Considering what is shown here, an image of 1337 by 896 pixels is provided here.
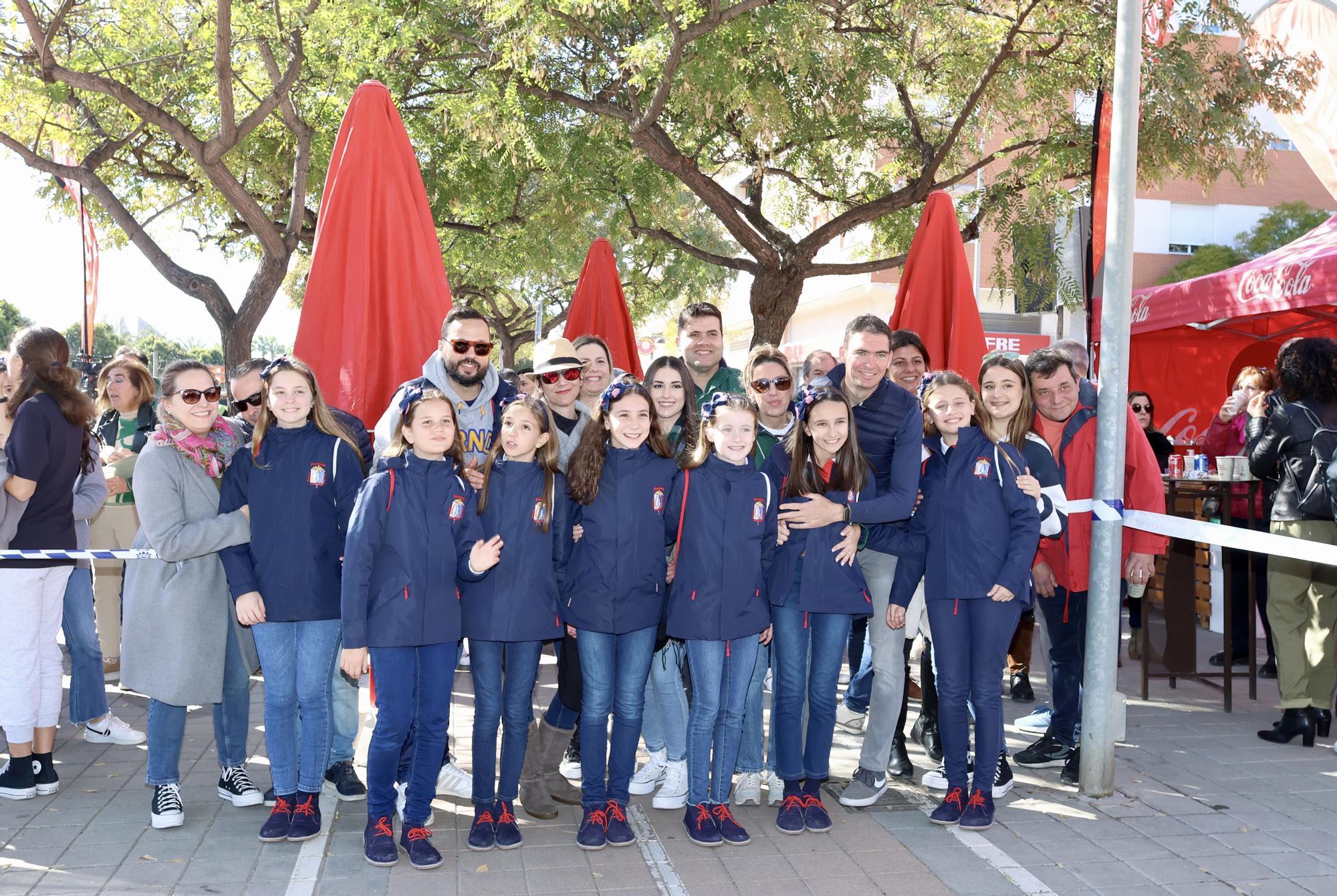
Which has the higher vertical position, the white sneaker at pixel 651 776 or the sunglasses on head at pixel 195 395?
the sunglasses on head at pixel 195 395

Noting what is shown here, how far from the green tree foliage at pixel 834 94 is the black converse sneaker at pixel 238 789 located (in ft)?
23.4

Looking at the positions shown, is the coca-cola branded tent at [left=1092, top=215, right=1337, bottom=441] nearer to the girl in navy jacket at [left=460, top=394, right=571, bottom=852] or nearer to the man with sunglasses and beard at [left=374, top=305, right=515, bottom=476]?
the man with sunglasses and beard at [left=374, top=305, right=515, bottom=476]

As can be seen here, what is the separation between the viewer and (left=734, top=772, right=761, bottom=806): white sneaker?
494cm

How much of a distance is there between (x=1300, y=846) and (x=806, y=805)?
2023mm

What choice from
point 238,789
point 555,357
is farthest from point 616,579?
point 238,789

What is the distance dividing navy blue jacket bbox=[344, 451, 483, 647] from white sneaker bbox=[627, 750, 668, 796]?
1.30 metres

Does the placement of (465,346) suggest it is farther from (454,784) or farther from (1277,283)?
(1277,283)

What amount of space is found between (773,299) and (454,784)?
914 cm

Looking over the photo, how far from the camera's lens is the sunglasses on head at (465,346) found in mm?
4859

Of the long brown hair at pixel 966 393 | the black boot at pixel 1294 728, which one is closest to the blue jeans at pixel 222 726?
the long brown hair at pixel 966 393

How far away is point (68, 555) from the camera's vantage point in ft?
16.4

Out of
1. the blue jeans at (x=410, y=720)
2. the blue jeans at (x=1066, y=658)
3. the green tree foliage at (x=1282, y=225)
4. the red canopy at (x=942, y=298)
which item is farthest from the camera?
the green tree foliage at (x=1282, y=225)

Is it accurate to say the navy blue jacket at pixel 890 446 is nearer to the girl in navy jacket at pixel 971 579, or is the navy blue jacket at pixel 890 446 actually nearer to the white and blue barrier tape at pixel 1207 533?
the girl in navy jacket at pixel 971 579

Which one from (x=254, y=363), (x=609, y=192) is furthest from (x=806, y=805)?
(x=609, y=192)
